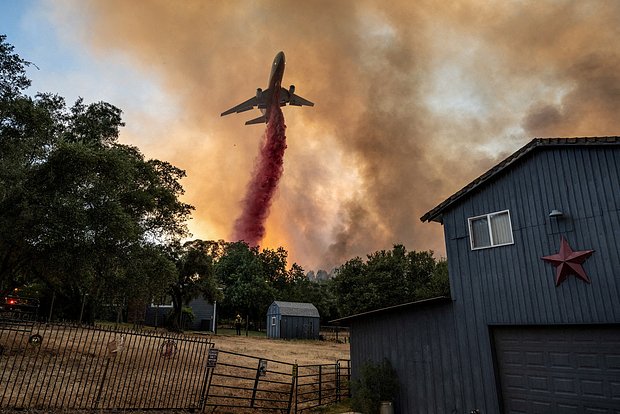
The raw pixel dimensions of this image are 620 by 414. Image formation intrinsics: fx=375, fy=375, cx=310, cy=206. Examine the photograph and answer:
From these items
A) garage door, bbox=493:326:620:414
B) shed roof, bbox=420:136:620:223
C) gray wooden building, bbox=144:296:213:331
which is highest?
shed roof, bbox=420:136:620:223

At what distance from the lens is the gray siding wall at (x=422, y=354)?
12.7 m

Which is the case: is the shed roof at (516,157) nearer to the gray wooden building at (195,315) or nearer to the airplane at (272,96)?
the airplane at (272,96)

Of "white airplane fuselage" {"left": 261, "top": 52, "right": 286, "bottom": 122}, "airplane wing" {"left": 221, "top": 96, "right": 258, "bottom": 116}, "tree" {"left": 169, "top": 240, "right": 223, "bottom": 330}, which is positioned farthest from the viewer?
"tree" {"left": 169, "top": 240, "right": 223, "bottom": 330}

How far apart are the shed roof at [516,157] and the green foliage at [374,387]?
6.20m

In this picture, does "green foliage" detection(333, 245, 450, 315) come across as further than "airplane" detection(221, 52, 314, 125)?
Yes

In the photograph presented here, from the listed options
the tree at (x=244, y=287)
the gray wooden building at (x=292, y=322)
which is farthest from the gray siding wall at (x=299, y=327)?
the tree at (x=244, y=287)

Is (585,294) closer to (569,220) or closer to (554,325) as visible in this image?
(554,325)

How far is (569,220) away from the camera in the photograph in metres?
11.7

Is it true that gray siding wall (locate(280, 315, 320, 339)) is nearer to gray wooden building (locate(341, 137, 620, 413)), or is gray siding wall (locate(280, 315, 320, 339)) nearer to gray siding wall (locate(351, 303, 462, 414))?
gray siding wall (locate(351, 303, 462, 414))

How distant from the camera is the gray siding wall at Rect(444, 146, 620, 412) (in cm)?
1096

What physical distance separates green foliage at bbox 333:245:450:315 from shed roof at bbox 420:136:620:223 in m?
37.3

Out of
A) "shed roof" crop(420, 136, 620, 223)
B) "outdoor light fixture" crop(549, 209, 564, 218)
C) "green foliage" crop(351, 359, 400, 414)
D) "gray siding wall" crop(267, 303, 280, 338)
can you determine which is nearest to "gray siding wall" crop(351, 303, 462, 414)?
"green foliage" crop(351, 359, 400, 414)

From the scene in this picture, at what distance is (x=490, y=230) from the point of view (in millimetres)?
13258

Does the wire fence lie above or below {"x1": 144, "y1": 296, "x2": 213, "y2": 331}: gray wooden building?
below
